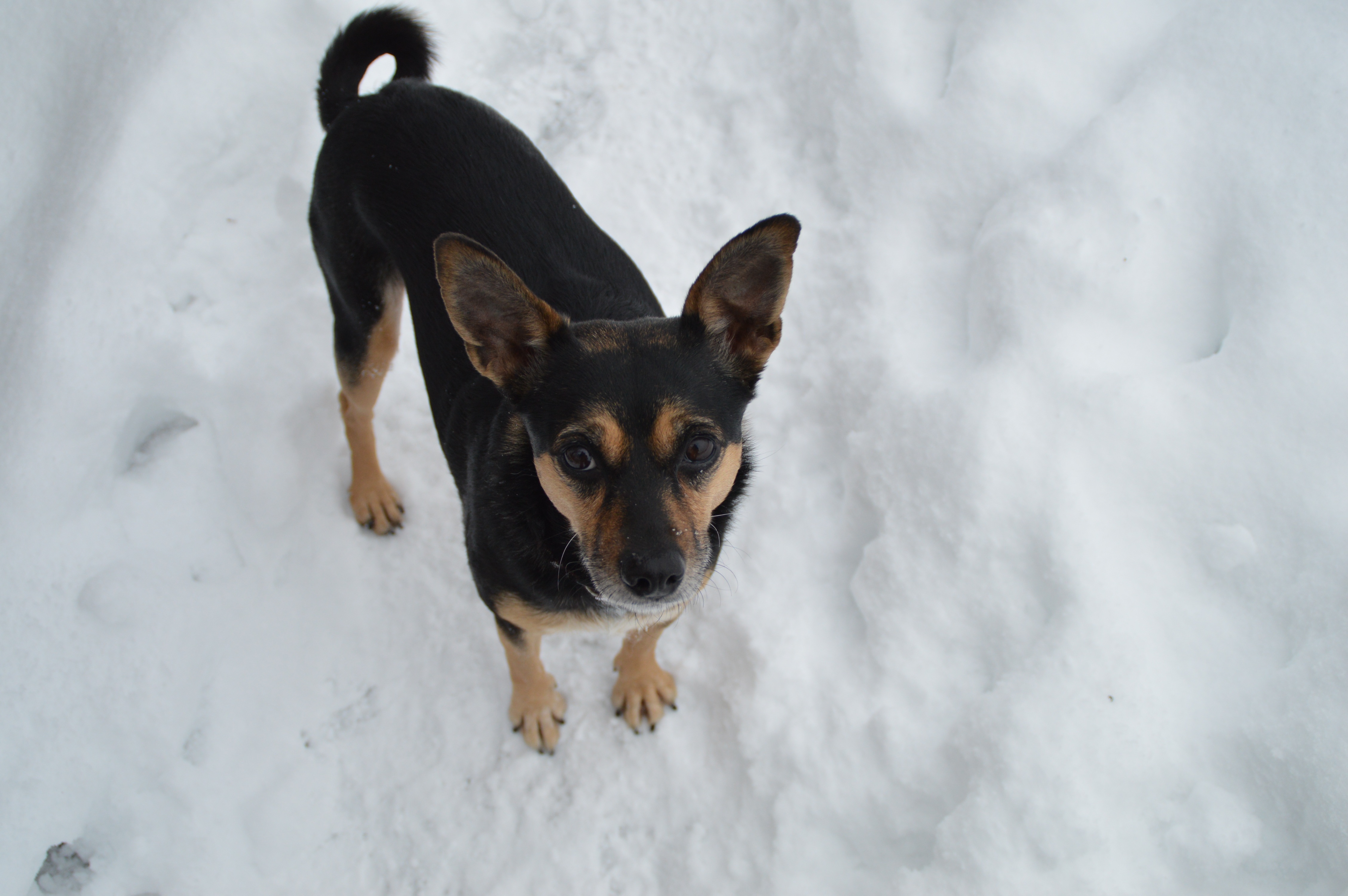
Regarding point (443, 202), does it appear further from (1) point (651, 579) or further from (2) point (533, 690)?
(2) point (533, 690)

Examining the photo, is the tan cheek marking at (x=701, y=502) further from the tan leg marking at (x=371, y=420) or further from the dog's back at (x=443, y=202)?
the tan leg marking at (x=371, y=420)

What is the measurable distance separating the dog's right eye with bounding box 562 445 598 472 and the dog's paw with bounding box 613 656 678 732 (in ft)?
4.21

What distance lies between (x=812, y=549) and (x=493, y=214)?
1976 mm

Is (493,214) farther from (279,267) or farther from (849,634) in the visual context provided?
(849,634)

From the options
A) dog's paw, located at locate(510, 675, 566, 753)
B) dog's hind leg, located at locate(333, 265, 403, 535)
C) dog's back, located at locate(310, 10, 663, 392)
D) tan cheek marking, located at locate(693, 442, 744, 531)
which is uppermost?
dog's back, located at locate(310, 10, 663, 392)

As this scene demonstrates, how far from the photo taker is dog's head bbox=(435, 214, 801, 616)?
205 centimetres

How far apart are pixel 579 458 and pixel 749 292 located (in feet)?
2.37

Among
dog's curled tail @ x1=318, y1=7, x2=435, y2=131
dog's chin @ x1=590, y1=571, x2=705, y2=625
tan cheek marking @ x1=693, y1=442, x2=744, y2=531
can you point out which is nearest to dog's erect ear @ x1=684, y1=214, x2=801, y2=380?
tan cheek marking @ x1=693, y1=442, x2=744, y2=531

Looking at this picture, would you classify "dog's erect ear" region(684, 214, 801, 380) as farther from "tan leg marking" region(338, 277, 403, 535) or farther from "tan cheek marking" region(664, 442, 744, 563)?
"tan leg marking" region(338, 277, 403, 535)

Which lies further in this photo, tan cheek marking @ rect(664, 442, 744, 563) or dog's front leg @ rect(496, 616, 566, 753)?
dog's front leg @ rect(496, 616, 566, 753)

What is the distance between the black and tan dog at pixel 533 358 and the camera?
2113 millimetres

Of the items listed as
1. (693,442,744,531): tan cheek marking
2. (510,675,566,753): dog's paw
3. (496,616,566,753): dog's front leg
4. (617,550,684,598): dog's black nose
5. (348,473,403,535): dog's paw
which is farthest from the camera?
(348,473,403,535): dog's paw

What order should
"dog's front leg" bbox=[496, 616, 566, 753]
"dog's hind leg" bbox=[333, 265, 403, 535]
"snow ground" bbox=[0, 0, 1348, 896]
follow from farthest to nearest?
"dog's hind leg" bbox=[333, 265, 403, 535], "dog's front leg" bbox=[496, 616, 566, 753], "snow ground" bbox=[0, 0, 1348, 896]

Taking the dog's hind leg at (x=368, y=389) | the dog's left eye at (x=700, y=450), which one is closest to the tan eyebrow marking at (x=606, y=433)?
the dog's left eye at (x=700, y=450)
